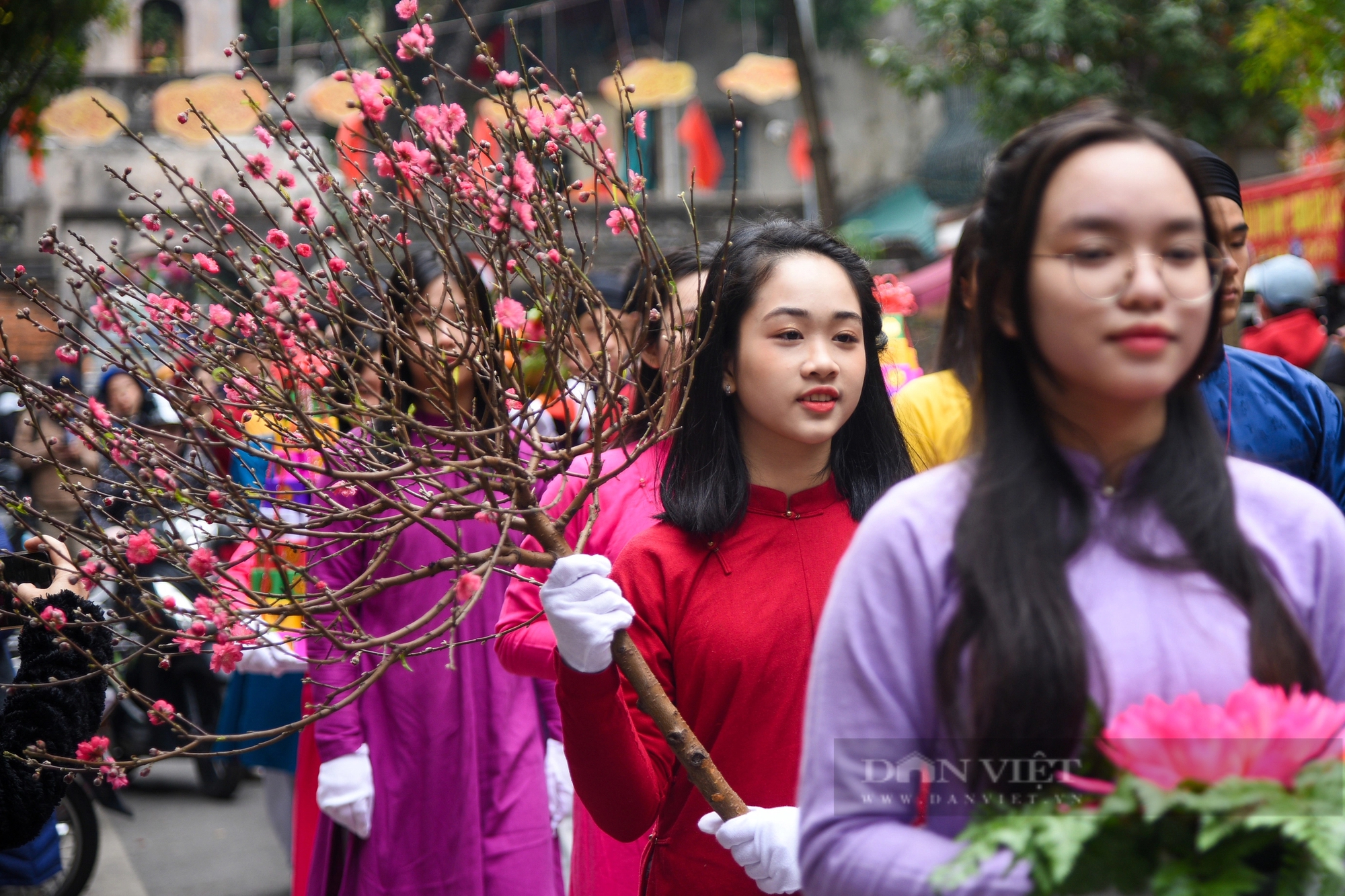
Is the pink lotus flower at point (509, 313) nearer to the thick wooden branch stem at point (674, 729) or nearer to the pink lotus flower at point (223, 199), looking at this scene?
the thick wooden branch stem at point (674, 729)

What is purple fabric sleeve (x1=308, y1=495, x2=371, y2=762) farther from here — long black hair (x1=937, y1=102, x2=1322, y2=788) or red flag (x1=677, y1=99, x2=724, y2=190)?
red flag (x1=677, y1=99, x2=724, y2=190)

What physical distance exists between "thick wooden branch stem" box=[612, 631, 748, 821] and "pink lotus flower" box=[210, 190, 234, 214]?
960 mm

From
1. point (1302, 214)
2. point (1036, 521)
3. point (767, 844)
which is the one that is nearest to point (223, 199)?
point (767, 844)

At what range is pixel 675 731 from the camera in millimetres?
1933

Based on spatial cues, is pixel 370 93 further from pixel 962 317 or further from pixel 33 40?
pixel 33 40

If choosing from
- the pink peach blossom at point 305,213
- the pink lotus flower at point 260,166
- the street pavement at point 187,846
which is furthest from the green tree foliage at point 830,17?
the pink peach blossom at point 305,213

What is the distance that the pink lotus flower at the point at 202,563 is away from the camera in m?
1.95

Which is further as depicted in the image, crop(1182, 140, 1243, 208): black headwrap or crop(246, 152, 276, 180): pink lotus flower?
crop(1182, 140, 1243, 208): black headwrap

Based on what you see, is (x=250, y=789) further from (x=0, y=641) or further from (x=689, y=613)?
(x=689, y=613)

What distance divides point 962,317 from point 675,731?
743 millimetres

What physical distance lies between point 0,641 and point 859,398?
99.1 inches

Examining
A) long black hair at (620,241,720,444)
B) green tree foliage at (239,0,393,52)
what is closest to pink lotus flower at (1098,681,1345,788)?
long black hair at (620,241,720,444)

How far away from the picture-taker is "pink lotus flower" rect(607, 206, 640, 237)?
7.11 feet

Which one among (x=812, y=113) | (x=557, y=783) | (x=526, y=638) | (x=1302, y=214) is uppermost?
(x=812, y=113)
